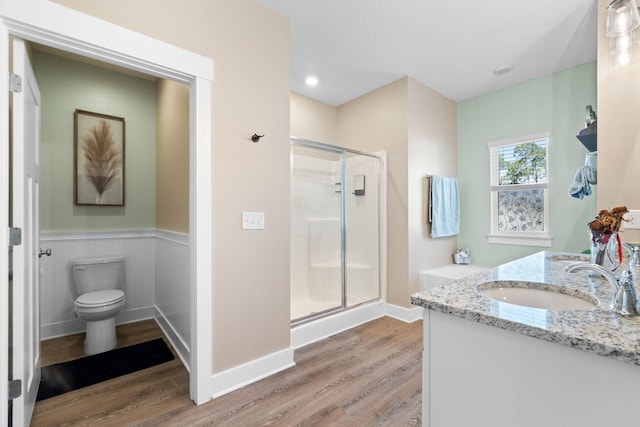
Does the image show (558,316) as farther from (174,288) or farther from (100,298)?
(100,298)

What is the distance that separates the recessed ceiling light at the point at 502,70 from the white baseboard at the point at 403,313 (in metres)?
2.66

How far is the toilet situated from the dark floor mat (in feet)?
0.40

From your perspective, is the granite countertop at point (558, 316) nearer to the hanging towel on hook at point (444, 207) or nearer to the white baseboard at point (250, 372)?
the white baseboard at point (250, 372)

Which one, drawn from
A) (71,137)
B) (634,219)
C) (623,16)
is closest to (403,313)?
(634,219)

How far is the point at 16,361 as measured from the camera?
1.33 meters

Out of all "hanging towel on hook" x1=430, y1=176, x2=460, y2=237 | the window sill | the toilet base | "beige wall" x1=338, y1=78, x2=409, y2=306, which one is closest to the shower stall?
"beige wall" x1=338, y1=78, x2=409, y2=306

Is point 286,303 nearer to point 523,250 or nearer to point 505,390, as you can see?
point 505,390

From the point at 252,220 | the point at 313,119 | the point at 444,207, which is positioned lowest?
the point at 252,220

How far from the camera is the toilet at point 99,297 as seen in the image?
2230mm

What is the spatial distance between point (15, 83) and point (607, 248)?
2.78m

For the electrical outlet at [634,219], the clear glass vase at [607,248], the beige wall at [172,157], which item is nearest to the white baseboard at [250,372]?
the beige wall at [172,157]

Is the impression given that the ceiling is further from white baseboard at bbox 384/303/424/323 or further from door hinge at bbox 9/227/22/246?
white baseboard at bbox 384/303/424/323

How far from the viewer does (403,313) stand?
3.05 m

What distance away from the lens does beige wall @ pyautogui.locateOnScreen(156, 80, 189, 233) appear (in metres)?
2.29
